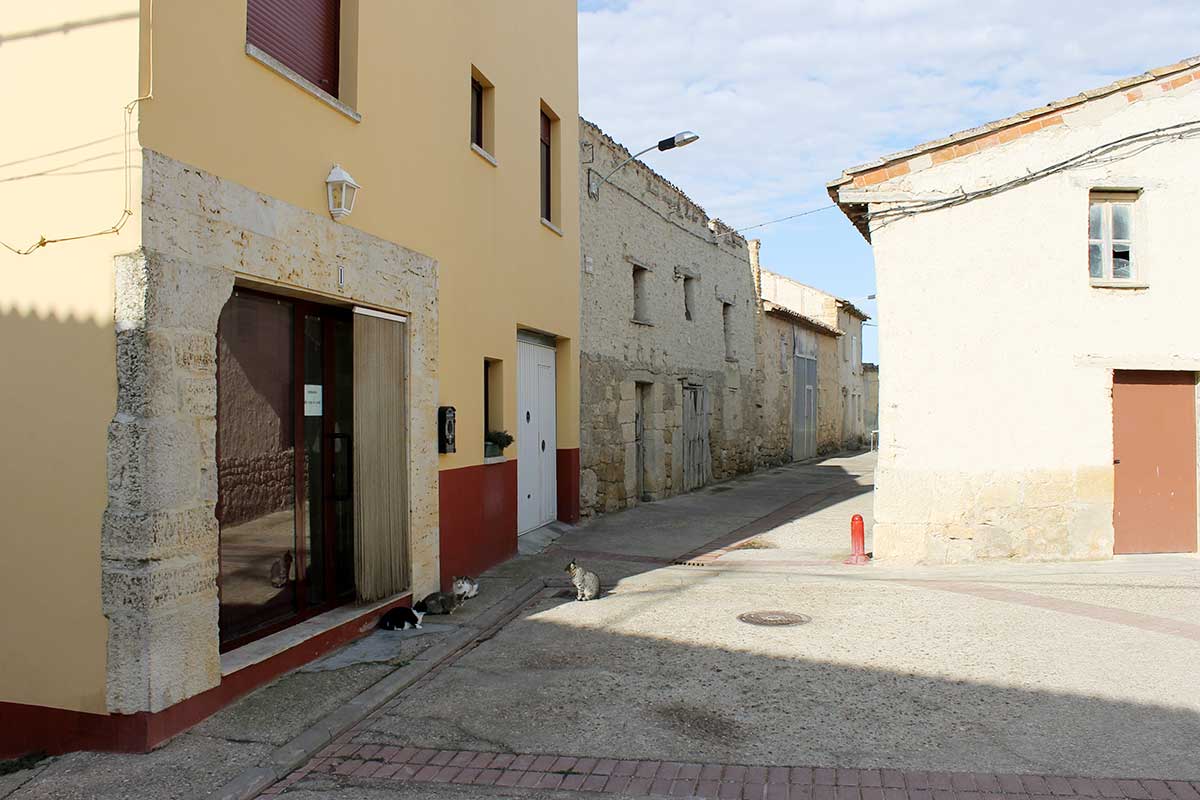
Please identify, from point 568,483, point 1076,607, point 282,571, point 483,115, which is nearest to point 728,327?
point 568,483

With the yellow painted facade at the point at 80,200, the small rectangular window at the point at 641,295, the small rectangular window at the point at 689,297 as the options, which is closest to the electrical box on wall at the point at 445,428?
the yellow painted facade at the point at 80,200

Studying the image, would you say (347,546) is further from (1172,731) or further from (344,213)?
(1172,731)

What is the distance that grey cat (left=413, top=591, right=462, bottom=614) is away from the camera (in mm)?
7108

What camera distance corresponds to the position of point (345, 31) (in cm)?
655

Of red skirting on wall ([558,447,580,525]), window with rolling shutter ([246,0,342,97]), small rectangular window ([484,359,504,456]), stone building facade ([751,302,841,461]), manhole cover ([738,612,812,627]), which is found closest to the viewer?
window with rolling shutter ([246,0,342,97])

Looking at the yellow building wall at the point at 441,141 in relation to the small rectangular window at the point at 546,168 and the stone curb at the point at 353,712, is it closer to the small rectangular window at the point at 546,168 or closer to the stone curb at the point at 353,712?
the small rectangular window at the point at 546,168

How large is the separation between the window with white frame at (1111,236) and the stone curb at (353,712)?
282 inches

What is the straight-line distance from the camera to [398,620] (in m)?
6.68

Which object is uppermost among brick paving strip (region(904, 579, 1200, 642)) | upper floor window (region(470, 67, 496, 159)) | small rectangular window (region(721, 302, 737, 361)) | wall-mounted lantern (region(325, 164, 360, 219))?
upper floor window (region(470, 67, 496, 159))

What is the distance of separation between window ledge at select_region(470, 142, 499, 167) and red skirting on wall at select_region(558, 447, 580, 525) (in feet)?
13.9

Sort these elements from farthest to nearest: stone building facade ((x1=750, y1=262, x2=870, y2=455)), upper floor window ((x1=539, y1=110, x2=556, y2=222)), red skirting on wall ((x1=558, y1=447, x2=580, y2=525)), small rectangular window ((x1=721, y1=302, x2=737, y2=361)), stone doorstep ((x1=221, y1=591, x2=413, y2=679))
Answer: stone building facade ((x1=750, y1=262, x2=870, y2=455))
small rectangular window ((x1=721, y1=302, x2=737, y2=361))
red skirting on wall ((x1=558, y1=447, x2=580, y2=525))
upper floor window ((x1=539, y1=110, x2=556, y2=222))
stone doorstep ((x1=221, y1=591, x2=413, y2=679))

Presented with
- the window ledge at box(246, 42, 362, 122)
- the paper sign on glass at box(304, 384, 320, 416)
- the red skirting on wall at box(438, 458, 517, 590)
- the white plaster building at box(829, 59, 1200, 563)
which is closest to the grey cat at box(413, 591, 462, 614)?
the red skirting on wall at box(438, 458, 517, 590)

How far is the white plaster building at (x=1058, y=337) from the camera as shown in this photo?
9.38 m

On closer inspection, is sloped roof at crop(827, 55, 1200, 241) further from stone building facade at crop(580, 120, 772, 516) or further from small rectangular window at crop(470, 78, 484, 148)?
stone building facade at crop(580, 120, 772, 516)
